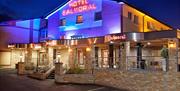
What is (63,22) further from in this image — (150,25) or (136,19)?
(150,25)

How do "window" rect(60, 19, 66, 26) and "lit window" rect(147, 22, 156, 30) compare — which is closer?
"lit window" rect(147, 22, 156, 30)

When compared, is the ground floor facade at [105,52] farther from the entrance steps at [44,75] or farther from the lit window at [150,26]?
the lit window at [150,26]

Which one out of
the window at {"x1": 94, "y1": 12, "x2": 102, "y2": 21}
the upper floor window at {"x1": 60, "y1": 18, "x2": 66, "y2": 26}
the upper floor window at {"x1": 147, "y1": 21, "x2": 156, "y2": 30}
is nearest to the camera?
the window at {"x1": 94, "y1": 12, "x2": 102, "y2": 21}

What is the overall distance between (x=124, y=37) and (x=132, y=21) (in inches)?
274

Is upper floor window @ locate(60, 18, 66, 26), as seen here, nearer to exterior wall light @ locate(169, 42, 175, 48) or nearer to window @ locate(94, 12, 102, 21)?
window @ locate(94, 12, 102, 21)

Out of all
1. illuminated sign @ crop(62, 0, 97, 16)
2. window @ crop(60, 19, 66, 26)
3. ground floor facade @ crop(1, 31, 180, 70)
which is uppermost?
illuminated sign @ crop(62, 0, 97, 16)

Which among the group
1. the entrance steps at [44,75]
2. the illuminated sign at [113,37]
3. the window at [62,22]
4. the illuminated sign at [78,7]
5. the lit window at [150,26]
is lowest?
the entrance steps at [44,75]


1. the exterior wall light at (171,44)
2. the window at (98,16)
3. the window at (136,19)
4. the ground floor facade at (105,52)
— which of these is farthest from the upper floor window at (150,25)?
the exterior wall light at (171,44)

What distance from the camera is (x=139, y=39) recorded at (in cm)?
2194

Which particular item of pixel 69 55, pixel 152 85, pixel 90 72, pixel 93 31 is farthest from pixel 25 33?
pixel 152 85

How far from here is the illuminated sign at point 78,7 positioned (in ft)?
→ 98.6

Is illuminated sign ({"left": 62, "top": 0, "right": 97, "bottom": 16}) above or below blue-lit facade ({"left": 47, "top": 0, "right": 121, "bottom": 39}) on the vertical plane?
above

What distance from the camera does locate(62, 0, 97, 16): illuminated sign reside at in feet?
98.6

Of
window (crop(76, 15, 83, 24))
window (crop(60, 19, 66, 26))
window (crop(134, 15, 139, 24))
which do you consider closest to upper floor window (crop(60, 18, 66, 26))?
window (crop(60, 19, 66, 26))
